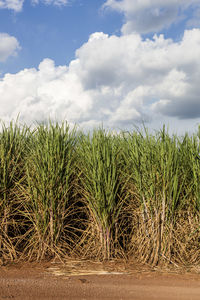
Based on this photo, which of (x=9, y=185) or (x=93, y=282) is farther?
(x=9, y=185)

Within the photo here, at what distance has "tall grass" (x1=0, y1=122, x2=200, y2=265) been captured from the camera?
5.05 m

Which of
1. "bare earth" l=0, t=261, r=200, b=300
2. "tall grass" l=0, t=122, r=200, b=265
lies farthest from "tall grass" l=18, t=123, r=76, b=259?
"bare earth" l=0, t=261, r=200, b=300

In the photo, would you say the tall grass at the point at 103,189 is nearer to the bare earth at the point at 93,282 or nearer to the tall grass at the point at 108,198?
the tall grass at the point at 108,198

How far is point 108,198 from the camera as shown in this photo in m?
5.11

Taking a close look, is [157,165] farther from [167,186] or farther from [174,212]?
[174,212]

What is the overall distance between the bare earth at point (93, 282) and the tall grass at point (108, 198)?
37 centimetres

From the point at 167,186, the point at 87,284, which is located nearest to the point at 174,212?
the point at 167,186

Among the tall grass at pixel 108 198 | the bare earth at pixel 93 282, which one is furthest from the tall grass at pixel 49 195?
the bare earth at pixel 93 282

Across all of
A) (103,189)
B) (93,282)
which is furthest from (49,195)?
(93,282)

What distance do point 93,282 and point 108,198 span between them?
1.36 m

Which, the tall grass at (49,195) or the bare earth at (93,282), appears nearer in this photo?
the bare earth at (93,282)

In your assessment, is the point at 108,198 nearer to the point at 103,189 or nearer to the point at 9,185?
the point at 103,189

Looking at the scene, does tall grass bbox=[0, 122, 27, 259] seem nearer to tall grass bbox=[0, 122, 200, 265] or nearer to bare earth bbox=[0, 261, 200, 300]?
tall grass bbox=[0, 122, 200, 265]

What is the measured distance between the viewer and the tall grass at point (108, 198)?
199 inches
